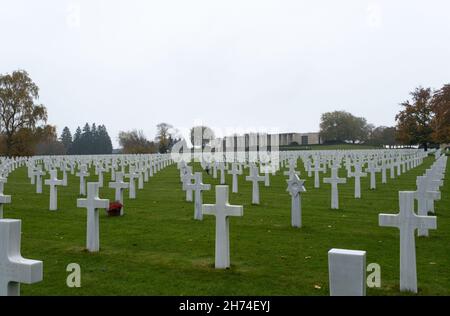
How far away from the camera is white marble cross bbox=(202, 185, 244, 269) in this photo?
6.50m

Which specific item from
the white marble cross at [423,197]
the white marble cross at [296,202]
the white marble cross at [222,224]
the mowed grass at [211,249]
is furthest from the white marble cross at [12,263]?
the white marble cross at [423,197]

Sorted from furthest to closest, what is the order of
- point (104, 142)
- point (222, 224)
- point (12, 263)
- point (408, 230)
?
point (104, 142) → point (222, 224) → point (408, 230) → point (12, 263)

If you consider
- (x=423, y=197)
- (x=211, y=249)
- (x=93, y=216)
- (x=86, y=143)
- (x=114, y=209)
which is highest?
(x=86, y=143)

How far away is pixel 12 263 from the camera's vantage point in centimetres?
382

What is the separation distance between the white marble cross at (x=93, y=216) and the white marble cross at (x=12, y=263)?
145 inches

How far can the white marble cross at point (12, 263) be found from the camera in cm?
379

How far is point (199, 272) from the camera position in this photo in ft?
20.7

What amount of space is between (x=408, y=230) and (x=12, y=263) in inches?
164

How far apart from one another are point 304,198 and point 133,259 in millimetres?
8777

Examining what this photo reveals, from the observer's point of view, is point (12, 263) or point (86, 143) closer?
point (12, 263)

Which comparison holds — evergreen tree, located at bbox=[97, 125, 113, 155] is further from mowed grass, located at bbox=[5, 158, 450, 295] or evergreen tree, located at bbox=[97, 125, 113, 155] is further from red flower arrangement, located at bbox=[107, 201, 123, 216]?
red flower arrangement, located at bbox=[107, 201, 123, 216]

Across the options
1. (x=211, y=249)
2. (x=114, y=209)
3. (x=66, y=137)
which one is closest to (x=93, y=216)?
(x=211, y=249)

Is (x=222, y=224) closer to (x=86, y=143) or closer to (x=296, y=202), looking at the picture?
(x=296, y=202)

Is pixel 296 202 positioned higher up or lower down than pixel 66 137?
lower down
